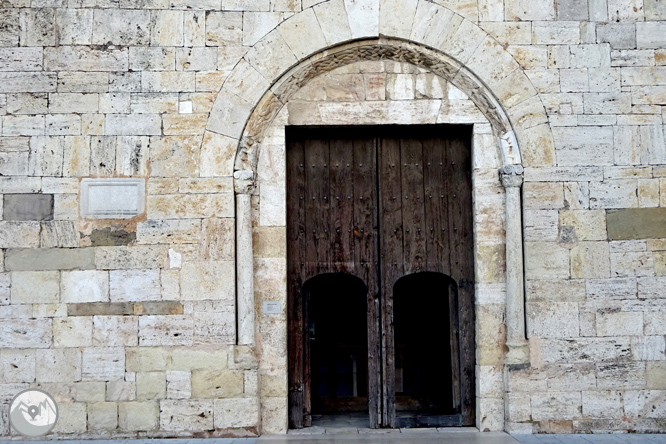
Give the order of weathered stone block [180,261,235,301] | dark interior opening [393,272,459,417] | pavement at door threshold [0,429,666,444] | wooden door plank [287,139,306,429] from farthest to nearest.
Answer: dark interior opening [393,272,459,417], wooden door plank [287,139,306,429], weathered stone block [180,261,235,301], pavement at door threshold [0,429,666,444]

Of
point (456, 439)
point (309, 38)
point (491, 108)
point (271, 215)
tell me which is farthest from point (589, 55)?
point (456, 439)

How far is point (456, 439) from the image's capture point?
208 inches

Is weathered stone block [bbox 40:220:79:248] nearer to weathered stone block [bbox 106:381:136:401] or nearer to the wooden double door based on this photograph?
weathered stone block [bbox 106:381:136:401]

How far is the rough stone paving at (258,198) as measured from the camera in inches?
211

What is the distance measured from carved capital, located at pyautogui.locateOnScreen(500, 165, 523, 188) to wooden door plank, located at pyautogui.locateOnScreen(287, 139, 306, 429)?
178 centimetres

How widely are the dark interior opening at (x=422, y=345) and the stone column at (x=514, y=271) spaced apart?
63 cm

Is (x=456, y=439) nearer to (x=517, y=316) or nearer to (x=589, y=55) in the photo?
(x=517, y=316)

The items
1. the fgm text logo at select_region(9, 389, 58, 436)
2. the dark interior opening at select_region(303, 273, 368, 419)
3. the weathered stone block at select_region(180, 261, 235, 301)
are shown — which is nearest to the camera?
the fgm text logo at select_region(9, 389, 58, 436)

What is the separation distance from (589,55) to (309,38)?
2.42m

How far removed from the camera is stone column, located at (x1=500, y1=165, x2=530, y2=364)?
17.8ft

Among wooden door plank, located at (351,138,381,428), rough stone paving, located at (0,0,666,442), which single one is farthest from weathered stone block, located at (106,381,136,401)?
wooden door plank, located at (351,138,381,428)

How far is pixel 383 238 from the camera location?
5.82 meters

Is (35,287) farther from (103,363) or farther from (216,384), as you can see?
(216,384)

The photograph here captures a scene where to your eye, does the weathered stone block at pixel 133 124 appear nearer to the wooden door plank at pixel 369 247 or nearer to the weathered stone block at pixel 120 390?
the wooden door plank at pixel 369 247
